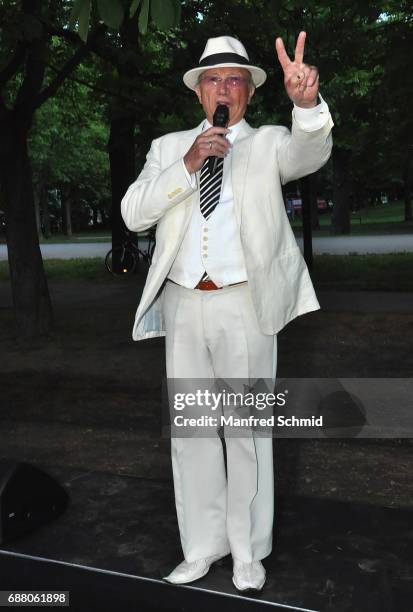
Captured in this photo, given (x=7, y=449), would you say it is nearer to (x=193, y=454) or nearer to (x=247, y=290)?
(x=193, y=454)

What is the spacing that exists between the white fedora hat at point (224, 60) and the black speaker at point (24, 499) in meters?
2.00

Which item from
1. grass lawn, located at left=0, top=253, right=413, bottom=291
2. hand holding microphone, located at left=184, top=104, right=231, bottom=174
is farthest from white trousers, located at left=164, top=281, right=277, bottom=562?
grass lawn, located at left=0, top=253, right=413, bottom=291

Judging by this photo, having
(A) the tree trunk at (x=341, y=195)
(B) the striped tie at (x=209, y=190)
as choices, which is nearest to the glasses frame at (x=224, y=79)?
(B) the striped tie at (x=209, y=190)

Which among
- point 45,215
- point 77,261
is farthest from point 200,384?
point 45,215

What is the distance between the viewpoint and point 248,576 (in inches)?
138

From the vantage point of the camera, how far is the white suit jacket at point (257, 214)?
335cm

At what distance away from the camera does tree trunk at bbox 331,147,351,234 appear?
112 ft

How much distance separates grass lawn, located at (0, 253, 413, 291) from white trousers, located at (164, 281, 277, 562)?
391 inches

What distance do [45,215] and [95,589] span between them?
138ft

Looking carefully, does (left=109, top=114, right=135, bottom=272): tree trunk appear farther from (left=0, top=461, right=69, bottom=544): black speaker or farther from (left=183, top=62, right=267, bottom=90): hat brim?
(left=183, top=62, right=267, bottom=90): hat brim

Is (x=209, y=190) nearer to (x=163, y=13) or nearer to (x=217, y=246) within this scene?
(x=217, y=246)

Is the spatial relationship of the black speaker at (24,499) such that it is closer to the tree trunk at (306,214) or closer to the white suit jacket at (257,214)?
the white suit jacket at (257,214)

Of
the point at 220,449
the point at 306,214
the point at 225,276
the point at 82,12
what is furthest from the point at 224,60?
the point at 306,214

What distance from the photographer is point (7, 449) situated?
6.29 m
